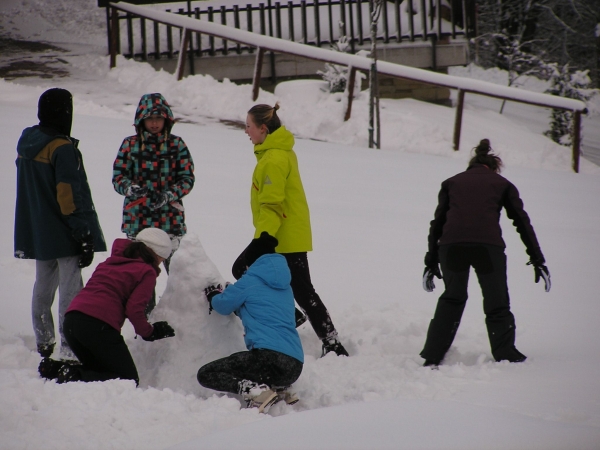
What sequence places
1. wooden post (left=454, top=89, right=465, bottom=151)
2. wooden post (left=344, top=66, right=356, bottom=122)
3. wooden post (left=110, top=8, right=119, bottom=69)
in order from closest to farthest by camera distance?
wooden post (left=454, top=89, right=465, bottom=151) < wooden post (left=344, top=66, right=356, bottom=122) < wooden post (left=110, top=8, right=119, bottom=69)

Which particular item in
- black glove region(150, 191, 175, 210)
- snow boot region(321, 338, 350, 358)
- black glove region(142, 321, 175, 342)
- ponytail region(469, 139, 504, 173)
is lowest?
snow boot region(321, 338, 350, 358)

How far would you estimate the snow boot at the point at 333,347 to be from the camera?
4488 mm

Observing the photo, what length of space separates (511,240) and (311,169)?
2.83 meters

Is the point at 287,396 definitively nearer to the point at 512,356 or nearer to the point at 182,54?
the point at 512,356

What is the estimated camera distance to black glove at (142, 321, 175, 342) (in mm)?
3893

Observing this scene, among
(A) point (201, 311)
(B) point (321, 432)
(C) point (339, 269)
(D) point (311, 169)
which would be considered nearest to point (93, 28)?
(D) point (311, 169)

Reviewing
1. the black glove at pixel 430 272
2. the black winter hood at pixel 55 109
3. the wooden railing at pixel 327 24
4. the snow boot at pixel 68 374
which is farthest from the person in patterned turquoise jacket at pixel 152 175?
the wooden railing at pixel 327 24

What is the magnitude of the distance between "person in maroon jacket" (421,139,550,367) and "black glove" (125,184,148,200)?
6.13 feet

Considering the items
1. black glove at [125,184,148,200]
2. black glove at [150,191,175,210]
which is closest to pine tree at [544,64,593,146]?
black glove at [150,191,175,210]

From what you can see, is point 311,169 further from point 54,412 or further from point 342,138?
point 54,412

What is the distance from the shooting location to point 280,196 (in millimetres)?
4332

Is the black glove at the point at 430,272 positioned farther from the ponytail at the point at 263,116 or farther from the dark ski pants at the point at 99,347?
the dark ski pants at the point at 99,347

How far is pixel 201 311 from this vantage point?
407cm

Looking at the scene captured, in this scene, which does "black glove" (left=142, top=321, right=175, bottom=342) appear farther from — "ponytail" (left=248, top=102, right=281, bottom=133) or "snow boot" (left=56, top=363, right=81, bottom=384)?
"ponytail" (left=248, top=102, right=281, bottom=133)
